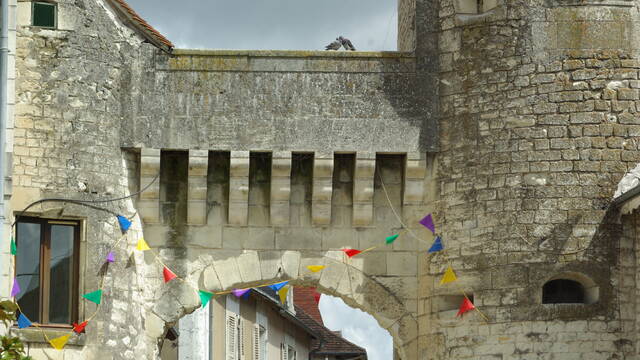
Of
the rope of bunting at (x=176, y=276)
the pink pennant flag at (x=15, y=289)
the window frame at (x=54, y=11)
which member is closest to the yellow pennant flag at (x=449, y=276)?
the rope of bunting at (x=176, y=276)

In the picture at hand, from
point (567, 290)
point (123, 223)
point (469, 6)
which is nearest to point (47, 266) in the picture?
point (123, 223)

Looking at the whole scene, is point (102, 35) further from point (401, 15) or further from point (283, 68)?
point (401, 15)

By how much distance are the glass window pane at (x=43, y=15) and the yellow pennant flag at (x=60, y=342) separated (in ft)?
9.94

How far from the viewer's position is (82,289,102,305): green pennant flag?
16.9 meters

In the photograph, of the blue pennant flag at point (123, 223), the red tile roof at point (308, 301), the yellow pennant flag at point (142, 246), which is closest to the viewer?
the blue pennant flag at point (123, 223)

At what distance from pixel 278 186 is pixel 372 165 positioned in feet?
3.14

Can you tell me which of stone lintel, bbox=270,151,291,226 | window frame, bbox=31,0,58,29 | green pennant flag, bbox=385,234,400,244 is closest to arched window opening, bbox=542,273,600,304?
green pennant flag, bbox=385,234,400,244

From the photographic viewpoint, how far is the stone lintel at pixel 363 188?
17547 millimetres

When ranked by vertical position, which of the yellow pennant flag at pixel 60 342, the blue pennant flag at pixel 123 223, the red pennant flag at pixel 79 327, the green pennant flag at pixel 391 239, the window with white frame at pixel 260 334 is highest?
the blue pennant flag at pixel 123 223

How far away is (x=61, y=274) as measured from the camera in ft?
55.8

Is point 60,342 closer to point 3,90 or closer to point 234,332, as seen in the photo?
point 3,90

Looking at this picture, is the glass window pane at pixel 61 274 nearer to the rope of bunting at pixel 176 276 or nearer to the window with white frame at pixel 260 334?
the rope of bunting at pixel 176 276

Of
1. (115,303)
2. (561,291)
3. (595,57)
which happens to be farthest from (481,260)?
(115,303)

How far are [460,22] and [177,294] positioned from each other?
389 cm
